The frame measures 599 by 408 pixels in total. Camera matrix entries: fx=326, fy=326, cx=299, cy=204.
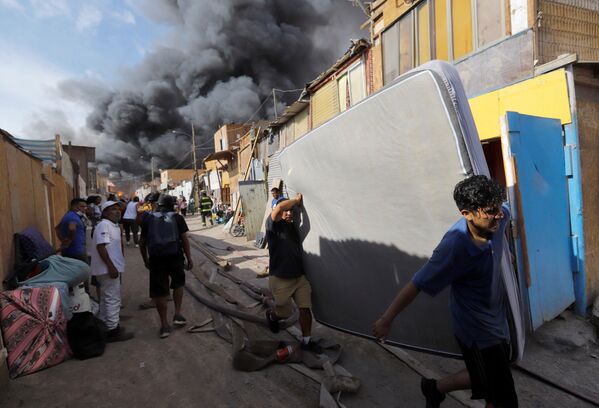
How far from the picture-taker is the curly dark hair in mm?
1609

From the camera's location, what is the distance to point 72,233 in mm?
4340

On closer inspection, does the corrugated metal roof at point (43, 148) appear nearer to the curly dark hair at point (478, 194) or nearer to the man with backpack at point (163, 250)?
the man with backpack at point (163, 250)

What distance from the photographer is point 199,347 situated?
11.8ft

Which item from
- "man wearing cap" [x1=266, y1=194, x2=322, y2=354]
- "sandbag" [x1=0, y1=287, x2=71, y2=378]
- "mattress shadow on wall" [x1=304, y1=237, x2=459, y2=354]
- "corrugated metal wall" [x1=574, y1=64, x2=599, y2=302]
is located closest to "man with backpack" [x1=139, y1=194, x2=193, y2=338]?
"sandbag" [x1=0, y1=287, x2=71, y2=378]

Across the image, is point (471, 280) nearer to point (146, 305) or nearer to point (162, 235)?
point (162, 235)

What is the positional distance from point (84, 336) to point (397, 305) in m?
3.31

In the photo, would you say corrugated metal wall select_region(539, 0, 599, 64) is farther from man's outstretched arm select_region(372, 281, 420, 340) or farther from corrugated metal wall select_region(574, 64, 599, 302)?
man's outstretched arm select_region(372, 281, 420, 340)

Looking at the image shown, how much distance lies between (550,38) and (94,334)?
669 centimetres

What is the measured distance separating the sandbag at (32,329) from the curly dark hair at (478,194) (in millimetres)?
3844

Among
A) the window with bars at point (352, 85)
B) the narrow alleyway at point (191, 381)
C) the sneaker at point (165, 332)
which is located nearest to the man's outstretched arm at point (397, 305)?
the narrow alleyway at point (191, 381)

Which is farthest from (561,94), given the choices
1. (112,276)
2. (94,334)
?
(94,334)

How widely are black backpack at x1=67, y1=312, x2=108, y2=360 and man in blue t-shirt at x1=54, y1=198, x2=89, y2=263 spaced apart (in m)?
1.34

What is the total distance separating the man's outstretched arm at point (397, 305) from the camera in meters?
1.84

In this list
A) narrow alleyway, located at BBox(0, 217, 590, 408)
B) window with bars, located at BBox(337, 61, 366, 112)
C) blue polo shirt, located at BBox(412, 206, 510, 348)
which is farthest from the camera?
window with bars, located at BBox(337, 61, 366, 112)
